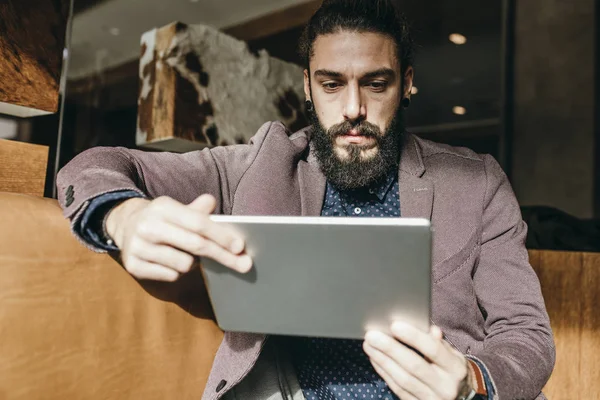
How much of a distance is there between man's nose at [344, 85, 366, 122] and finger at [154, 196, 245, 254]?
66 centimetres

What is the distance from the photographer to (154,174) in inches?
37.4

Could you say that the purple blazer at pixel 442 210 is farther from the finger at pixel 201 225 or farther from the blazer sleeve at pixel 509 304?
the finger at pixel 201 225

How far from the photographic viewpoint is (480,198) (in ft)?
3.50

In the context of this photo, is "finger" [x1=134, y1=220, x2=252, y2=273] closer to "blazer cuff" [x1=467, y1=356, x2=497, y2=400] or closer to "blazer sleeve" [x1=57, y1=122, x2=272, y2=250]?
"blazer sleeve" [x1=57, y1=122, x2=272, y2=250]

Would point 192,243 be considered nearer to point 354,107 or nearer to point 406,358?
point 406,358

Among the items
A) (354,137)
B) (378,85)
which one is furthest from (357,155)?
(378,85)

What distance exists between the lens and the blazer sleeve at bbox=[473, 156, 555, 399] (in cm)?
80

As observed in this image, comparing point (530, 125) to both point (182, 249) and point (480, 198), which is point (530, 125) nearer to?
point (480, 198)

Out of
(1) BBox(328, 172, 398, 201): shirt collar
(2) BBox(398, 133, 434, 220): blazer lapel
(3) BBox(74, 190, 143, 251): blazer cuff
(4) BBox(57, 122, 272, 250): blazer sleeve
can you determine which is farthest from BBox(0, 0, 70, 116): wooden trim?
(2) BBox(398, 133, 434, 220): blazer lapel

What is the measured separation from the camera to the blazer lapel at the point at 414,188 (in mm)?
1072

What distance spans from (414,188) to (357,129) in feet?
0.71

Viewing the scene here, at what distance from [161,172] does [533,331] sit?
30.4 inches

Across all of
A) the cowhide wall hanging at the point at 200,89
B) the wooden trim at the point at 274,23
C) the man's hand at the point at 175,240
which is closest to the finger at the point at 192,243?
the man's hand at the point at 175,240

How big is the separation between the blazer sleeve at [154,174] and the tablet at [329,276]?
22 cm
